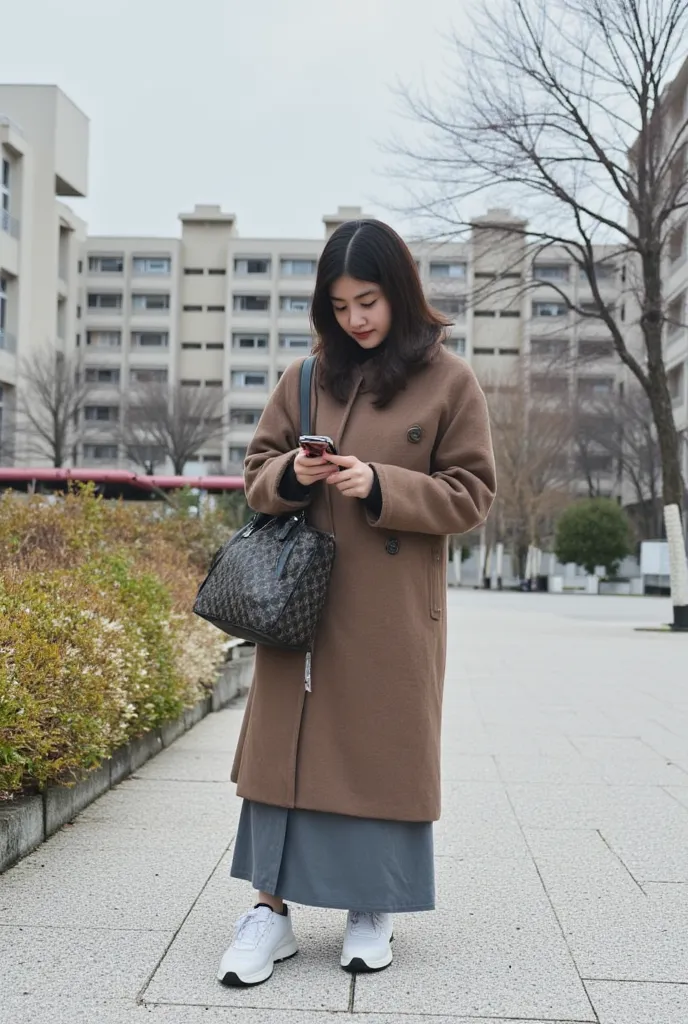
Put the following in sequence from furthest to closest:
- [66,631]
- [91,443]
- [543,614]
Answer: [91,443] → [543,614] → [66,631]

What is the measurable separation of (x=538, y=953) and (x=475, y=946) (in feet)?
0.53

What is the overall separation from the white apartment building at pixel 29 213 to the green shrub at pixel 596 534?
2149cm

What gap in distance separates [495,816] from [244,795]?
2168 millimetres

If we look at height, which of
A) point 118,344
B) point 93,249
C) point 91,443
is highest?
point 93,249

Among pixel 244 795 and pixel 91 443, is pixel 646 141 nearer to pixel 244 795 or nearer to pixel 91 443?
pixel 244 795

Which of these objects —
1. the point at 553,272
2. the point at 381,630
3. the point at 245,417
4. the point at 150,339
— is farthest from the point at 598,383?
the point at 381,630

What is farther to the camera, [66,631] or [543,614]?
[543,614]

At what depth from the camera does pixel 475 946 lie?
9.72 ft

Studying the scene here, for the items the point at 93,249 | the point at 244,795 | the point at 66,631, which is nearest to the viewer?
the point at 244,795

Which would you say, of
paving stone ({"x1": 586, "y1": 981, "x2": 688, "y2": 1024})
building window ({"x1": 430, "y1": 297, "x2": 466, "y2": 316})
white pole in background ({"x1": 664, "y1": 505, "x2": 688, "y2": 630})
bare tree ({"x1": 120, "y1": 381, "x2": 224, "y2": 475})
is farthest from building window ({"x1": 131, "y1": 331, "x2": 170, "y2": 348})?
paving stone ({"x1": 586, "y1": 981, "x2": 688, "y2": 1024})

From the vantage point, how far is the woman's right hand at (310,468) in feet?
8.37

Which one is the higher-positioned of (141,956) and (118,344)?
(118,344)

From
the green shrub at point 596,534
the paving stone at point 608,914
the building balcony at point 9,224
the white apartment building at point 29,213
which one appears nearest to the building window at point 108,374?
the white apartment building at point 29,213

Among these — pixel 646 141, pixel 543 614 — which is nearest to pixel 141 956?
pixel 646 141
